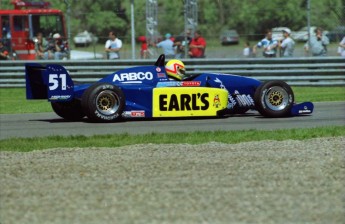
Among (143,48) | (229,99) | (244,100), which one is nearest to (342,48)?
(143,48)

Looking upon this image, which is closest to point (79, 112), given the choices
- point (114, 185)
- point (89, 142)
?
point (89, 142)

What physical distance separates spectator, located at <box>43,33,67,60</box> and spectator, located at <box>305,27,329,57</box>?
22.2 feet

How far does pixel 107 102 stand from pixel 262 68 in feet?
27.7

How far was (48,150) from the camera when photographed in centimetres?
1209

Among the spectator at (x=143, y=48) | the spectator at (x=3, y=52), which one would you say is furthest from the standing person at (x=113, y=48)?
the spectator at (x=3, y=52)

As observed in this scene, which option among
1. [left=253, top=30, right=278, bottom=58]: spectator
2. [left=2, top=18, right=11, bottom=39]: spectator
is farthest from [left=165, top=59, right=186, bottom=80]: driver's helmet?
[left=2, top=18, right=11, bottom=39]: spectator

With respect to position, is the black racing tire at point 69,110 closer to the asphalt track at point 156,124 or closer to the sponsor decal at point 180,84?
the asphalt track at point 156,124

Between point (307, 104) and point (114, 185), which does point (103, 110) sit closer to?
point (307, 104)

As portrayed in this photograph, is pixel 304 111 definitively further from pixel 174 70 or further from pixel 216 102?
pixel 174 70

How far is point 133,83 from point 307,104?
3134mm

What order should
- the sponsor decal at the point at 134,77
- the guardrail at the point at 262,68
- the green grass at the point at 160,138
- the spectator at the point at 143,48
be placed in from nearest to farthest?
1. the green grass at the point at 160,138
2. the sponsor decal at the point at 134,77
3. the guardrail at the point at 262,68
4. the spectator at the point at 143,48

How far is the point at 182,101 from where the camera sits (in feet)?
52.4

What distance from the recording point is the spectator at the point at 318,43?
23.7 metres

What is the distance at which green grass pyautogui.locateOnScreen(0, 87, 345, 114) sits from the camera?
63.8 feet
